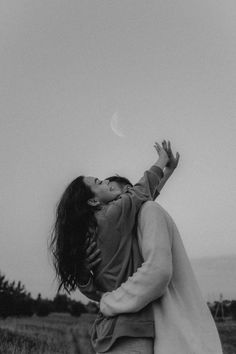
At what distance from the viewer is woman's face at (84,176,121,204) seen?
2.16 meters

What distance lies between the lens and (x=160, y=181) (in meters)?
2.23

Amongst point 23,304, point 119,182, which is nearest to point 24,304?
point 23,304

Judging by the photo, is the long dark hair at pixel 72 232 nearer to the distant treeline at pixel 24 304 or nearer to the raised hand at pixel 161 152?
the raised hand at pixel 161 152

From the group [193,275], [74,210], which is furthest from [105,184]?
[193,275]

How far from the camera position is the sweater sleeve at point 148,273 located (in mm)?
1768

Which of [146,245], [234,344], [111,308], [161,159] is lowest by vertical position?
[234,344]

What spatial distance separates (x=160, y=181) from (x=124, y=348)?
79 centimetres

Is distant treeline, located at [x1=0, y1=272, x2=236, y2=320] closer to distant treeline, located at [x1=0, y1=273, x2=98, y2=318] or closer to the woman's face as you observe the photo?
distant treeline, located at [x1=0, y1=273, x2=98, y2=318]

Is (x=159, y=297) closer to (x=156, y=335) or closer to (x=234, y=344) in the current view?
(x=156, y=335)

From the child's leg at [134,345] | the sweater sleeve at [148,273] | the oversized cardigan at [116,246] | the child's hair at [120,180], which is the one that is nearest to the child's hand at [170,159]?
the child's hair at [120,180]

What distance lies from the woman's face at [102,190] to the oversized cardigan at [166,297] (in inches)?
11.4

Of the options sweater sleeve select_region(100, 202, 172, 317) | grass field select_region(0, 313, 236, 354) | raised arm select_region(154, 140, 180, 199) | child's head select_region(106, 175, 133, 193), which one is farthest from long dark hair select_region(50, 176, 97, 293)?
grass field select_region(0, 313, 236, 354)

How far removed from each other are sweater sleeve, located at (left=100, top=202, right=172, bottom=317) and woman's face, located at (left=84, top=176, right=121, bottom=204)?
275mm

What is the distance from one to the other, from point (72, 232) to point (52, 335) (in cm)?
500
